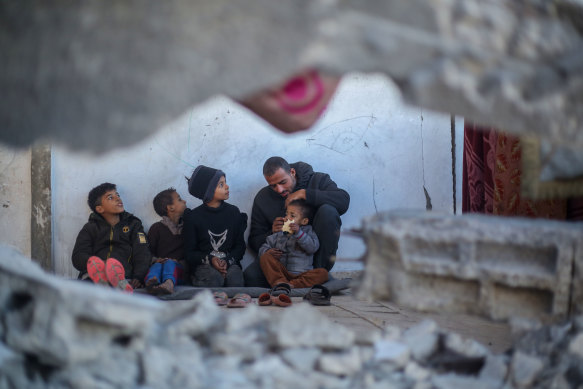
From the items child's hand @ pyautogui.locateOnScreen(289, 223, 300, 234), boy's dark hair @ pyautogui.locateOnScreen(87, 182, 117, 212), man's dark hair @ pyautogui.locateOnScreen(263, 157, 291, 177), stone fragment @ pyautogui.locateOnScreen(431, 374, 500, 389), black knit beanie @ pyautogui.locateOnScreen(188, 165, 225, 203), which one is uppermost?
man's dark hair @ pyautogui.locateOnScreen(263, 157, 291, 177)

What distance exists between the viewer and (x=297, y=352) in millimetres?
2096

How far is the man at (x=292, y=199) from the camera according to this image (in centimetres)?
532

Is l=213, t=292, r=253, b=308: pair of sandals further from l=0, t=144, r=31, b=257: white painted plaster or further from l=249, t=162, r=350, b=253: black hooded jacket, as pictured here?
l=0, t=144, r=31, b=257: white painted plaster

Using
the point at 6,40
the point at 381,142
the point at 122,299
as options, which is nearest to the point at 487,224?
the point at 122,299

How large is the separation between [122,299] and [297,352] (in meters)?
0.64

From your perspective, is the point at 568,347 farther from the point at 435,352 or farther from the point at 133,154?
the point at 133,154

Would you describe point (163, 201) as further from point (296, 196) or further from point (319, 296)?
point (319, 296)

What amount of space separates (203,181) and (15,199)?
69.0 inches

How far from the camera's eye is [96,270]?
504 cm

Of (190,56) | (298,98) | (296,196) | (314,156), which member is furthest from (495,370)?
(314,156)

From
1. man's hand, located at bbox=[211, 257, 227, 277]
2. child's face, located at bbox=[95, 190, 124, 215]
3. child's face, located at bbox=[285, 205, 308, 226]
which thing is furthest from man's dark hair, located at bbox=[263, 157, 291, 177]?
child's face, located at bbox=[95, 190, 124, 215]

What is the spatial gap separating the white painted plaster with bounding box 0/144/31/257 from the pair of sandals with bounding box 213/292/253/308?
2080 millimetres

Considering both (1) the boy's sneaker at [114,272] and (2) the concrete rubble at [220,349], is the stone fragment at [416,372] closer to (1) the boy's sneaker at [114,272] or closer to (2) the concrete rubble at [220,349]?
(2) the concrete rubble at [220,349]

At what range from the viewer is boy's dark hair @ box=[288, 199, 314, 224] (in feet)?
17.6
